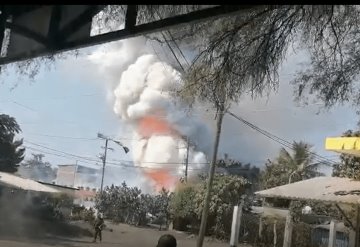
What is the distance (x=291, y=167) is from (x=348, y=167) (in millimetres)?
472

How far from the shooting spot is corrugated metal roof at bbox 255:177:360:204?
11.8 feet

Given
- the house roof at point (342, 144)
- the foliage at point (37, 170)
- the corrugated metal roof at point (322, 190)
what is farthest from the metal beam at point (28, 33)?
the house roof at point (342, 144)

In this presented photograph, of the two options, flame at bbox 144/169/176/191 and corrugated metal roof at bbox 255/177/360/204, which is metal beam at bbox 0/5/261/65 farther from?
corrugated metal roof at bbox 255/177/360/204

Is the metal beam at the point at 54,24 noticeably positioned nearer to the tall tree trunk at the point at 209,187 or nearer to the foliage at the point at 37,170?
the foliage at the point at 37,170

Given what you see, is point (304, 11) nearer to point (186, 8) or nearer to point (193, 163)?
point (186, 8)

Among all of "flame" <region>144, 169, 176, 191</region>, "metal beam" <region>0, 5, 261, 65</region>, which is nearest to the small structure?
"flame" <region>144, 169, 176, 191</region>

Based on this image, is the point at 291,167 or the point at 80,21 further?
the point at 291,167

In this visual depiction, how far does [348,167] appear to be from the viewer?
3.67 metres

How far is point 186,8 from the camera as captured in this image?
2.79 m

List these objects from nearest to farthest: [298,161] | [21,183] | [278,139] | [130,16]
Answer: [130,16] → [298,161] → [278,139] → [21,183]

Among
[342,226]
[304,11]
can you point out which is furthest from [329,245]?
[304,11]

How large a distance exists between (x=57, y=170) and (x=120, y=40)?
3.94ft

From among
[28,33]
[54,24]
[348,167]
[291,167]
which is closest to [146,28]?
[54,24]

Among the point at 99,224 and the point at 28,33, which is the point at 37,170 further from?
the point at 28,33
